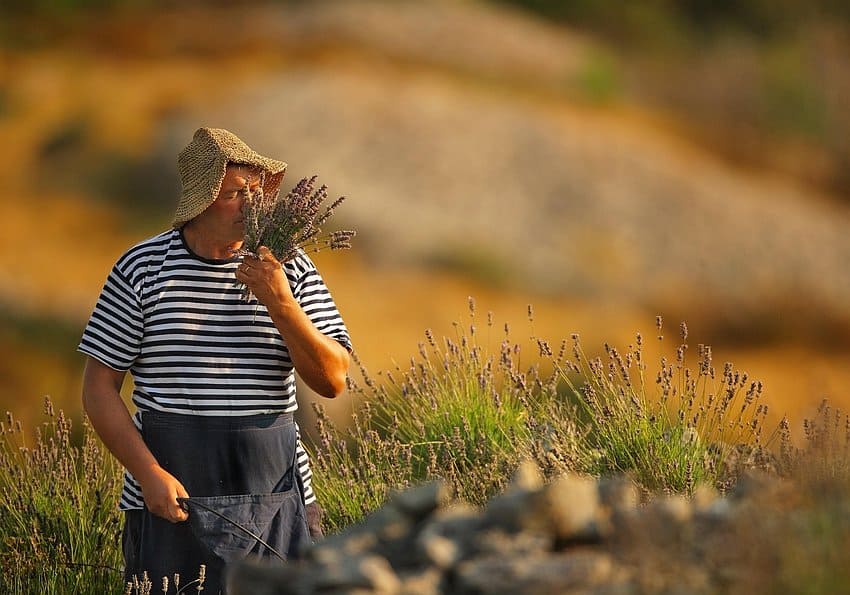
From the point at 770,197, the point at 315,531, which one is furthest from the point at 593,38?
the point at 315,531

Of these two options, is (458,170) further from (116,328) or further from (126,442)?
(126,442)

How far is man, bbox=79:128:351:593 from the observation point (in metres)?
3.68

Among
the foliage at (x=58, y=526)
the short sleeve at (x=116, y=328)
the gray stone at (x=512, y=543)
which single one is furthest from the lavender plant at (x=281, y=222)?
the foliage at (x=58, y=526)

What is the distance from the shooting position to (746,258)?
19172 mm

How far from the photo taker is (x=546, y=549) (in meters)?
2.70

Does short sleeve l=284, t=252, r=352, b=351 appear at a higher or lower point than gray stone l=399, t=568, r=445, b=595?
higher

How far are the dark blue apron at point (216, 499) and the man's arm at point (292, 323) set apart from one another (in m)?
0.27

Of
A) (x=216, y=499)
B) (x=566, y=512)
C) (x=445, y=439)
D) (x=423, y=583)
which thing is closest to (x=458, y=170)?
(x=445, y=439)

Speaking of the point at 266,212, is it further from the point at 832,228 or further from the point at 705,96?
the point at 705,96

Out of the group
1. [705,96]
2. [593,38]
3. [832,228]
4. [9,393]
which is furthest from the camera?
[593,38]

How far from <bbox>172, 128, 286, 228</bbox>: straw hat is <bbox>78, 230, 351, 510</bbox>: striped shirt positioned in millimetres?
136

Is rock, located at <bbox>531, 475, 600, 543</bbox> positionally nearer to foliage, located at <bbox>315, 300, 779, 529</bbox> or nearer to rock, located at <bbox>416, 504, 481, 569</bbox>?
rock, located at <bbox>416, 504, 481, 569</bbox>

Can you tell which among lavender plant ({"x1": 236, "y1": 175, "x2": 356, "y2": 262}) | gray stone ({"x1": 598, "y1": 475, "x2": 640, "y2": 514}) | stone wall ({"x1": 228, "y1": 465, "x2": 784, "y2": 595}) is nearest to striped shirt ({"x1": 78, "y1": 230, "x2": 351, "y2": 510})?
lavender plant ({"x1": 236, "y1": 175, "x2": 356, "y2": 262})

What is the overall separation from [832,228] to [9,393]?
13515mm
